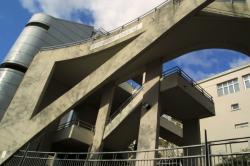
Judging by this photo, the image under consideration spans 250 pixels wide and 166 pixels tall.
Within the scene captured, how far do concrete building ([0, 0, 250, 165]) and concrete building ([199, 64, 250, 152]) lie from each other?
9.38 metres

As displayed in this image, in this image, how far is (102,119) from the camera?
703 inches

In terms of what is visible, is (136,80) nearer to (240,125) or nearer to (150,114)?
(150,114)

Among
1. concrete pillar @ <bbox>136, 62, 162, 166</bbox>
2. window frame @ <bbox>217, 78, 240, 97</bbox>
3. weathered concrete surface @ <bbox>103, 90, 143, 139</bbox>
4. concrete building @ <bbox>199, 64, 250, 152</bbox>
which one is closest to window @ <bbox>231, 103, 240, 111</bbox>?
concrete building @ <bbox>199, 64, 250, 152</bbox>

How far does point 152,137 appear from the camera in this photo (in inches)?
559

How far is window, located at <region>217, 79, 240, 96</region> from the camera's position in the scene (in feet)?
97.6

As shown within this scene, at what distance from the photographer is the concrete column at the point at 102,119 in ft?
55.4

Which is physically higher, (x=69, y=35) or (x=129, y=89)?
(x=69, y=35)

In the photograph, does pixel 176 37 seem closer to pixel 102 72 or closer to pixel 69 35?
pixel 102 72

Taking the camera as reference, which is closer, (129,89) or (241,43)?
(241,43)

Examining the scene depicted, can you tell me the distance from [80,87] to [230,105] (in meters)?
19.6

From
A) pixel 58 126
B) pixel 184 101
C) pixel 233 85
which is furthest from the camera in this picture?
pixel 233 85

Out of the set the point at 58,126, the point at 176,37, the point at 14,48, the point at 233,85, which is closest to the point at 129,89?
the point at 58,126

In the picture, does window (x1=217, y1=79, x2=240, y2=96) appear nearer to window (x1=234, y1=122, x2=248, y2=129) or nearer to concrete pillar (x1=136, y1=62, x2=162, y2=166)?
window (x1=234, y1=122, x2=248, y2=129)

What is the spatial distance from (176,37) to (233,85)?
56.0ft
